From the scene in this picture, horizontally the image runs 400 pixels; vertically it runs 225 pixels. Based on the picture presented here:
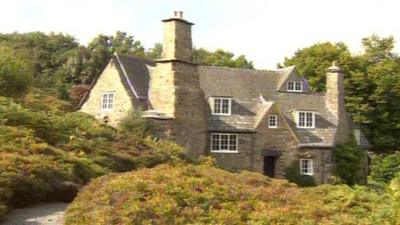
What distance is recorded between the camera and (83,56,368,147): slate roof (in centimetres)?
3491

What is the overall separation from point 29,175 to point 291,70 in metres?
28.4

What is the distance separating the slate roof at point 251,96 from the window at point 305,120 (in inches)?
12.5

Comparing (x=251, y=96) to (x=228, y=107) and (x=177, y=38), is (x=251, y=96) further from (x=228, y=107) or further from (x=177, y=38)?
(x=177, y=38)

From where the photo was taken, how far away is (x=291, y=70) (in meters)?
39.6

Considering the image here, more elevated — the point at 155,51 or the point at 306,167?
the point at 155,51

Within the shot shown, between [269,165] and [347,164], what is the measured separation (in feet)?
16.3

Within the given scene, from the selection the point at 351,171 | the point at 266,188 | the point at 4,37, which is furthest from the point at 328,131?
the point at 4,37

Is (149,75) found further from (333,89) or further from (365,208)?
(365,208)

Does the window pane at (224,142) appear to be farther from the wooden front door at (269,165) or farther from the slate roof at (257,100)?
the wooden front door at (269,165)

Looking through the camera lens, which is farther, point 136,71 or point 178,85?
point 136,71

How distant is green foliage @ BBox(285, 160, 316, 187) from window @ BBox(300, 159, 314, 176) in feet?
1.00

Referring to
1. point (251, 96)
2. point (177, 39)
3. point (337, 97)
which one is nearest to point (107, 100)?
point (177, 39)

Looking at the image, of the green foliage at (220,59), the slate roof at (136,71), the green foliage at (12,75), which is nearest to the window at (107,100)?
the slate roof at (136,71)

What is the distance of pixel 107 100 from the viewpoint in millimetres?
34812
